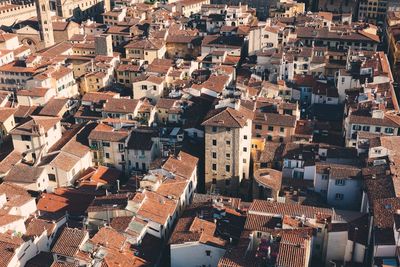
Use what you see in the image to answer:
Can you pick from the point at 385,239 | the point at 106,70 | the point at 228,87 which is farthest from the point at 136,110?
the point at 385,239

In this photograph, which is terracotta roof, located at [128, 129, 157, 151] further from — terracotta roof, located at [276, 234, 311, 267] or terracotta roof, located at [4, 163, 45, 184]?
terracotta roof, located at [276, 234, 311, 267]

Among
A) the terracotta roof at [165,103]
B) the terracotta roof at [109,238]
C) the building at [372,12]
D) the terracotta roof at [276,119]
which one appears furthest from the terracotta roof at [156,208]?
the building at [372,12]

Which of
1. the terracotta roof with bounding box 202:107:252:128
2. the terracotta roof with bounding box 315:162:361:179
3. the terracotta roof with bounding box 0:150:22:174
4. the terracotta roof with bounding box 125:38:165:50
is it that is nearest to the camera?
the terracotta roof with bounding box 315:162:361:179

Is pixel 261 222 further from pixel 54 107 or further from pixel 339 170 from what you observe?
pixel 54 107

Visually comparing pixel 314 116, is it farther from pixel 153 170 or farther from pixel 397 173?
pixel 153 170

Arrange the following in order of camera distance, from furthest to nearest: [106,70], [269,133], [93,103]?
[106,70] < [93,103] < [269,133]

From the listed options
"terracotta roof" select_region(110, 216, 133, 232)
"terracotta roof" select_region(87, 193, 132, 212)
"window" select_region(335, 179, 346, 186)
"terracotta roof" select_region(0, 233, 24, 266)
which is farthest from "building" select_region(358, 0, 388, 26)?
"terracotta roof" select_region(0, 233, 24, 266)

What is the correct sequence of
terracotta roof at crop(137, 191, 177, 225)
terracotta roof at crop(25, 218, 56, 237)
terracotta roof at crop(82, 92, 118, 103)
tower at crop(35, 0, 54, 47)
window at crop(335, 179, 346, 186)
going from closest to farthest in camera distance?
1. terracotta roof at crop(137, 191, 177, 225)
2. terracotta roof at crop(25, 218, 56, 237)
3. window at crop(335, 179, 346, 186)
4. terracotta roof at crop(82, 92, 118, 103)
5. tower at crop(35, 0, 54, 47)
